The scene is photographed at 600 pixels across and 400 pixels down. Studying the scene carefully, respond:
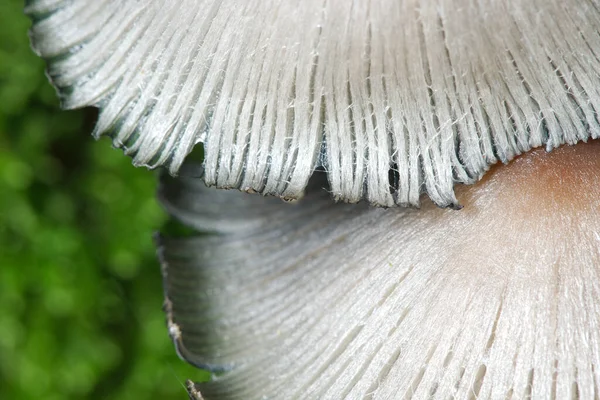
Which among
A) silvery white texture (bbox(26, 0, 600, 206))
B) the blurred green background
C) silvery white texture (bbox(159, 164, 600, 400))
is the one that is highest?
silvery white texture (bbox(26, 0, 600, 206))

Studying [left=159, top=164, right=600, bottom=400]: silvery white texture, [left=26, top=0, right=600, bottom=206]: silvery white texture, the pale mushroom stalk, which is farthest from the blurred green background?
[left=26, top=0, right=600, bottom=206]: silvery white texture

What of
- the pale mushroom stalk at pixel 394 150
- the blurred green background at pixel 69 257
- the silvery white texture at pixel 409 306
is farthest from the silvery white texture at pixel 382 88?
the blurred green background at pixel 69 257

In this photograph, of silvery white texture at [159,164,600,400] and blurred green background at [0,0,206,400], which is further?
blurred green background at [0,0,206,400]

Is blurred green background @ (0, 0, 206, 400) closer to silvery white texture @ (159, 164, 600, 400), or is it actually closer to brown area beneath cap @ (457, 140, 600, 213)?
silvery white texture @ (159, 164, 600, 400)

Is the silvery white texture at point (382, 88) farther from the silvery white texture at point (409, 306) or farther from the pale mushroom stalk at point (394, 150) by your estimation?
the silvery white texture at point (409, 306)

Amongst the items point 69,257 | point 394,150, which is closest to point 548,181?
point 394,150

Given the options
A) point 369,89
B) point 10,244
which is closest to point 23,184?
point 10,244

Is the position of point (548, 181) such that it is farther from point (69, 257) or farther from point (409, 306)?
point (69, 257)
